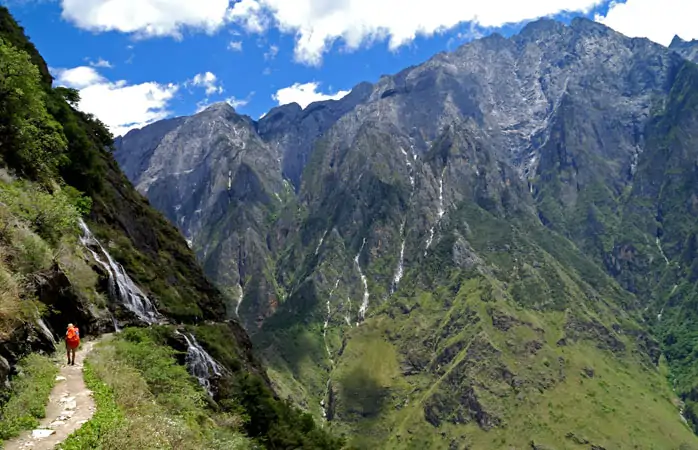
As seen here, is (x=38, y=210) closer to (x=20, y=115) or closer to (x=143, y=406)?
(x=20, y=115)

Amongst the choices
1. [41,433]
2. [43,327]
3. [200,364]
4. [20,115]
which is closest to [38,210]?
[43,327]

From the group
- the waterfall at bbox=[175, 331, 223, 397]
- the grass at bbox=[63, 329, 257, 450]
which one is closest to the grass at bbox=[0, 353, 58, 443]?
the grass at bbox=[63, 329, 257, 450]

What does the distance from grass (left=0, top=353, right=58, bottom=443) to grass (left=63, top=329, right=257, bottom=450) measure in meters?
1.97

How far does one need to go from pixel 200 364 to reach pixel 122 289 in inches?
371

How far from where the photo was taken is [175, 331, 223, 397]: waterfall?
4775 cm

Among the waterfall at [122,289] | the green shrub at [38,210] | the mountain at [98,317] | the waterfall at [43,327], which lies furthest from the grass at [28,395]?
the waterfall at [122,289]

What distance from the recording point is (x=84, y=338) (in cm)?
3731

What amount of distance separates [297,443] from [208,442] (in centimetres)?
2796

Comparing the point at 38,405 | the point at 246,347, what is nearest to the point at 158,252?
the point at 246,347

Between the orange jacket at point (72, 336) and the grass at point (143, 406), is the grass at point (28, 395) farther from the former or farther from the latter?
the grass at point (143, 406)

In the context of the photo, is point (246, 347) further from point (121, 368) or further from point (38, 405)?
point (38, 405)

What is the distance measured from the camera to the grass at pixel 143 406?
799 inches

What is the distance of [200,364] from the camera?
50531 mm

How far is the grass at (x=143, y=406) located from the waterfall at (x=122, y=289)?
25.9 ft
